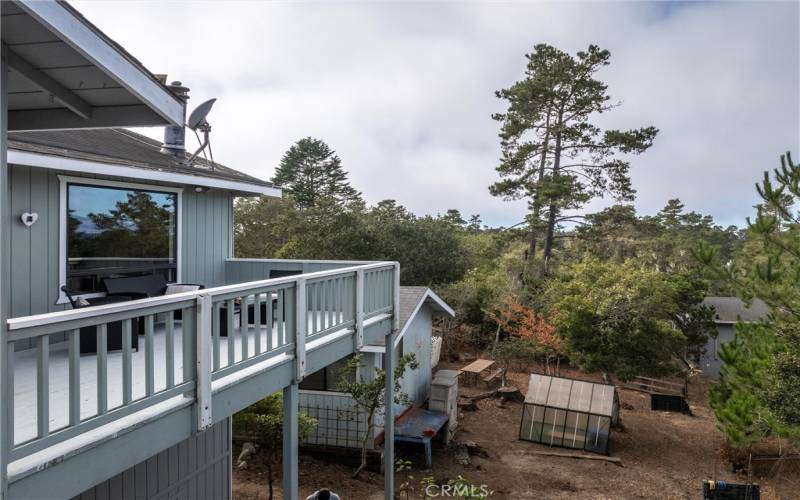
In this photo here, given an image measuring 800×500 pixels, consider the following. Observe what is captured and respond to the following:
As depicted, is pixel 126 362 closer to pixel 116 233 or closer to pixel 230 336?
pixel 230 336

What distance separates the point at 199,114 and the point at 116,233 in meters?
2.30

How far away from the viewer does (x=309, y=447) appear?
36.8ft

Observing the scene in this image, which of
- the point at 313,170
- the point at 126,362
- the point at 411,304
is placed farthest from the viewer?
the point at 313,170

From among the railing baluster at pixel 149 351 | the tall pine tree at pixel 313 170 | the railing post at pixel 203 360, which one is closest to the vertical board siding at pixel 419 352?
the railing post at pixel 203 360

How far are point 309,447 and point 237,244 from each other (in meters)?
21.2

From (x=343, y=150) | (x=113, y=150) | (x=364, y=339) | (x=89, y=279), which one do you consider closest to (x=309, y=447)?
(x=364, y=339)

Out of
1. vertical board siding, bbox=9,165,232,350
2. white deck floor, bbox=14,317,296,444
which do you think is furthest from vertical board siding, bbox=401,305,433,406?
vertical board siding, bbox=9,165,232,350

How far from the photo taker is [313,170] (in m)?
42.0

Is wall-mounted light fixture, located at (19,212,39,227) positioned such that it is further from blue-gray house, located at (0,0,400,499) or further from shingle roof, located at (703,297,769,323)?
shingle roof, located at (703,297,769,323)

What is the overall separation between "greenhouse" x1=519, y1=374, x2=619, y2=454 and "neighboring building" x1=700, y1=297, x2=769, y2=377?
10.9 meters

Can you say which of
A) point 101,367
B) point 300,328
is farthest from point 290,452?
point 101,367

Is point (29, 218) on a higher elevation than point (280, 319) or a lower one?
higher

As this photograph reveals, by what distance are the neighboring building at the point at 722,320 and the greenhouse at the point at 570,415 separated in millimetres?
10874

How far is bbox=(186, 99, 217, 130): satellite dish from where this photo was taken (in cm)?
786
